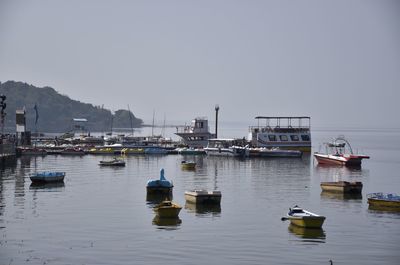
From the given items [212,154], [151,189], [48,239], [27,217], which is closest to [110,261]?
[48,239]

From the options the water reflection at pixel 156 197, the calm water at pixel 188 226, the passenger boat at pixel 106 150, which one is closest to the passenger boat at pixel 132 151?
the passenger boat at pixel 106 150

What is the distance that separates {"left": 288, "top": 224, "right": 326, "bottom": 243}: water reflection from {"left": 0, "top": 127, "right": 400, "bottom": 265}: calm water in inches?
3.0

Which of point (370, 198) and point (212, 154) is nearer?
point (370, 198)

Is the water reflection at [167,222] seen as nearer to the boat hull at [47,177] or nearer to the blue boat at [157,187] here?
the blue boat at [157,187]

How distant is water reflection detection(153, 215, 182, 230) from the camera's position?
46253mm

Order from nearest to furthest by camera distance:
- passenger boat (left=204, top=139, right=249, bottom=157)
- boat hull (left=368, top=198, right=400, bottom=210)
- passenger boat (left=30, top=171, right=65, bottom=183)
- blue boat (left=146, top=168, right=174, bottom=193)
Answer: boat hull (left=368, top=198, right=400, bottom=210) → blue boat (left=146, top=168, right=174, bottom=193) → passenger boat (left=30, top=171, right=65, bottom=183) → passenger boat (left=204, top=139, right=249, bottom=157)

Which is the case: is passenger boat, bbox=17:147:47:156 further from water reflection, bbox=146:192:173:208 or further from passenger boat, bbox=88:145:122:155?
water reflection, bbox=146:192:173:208

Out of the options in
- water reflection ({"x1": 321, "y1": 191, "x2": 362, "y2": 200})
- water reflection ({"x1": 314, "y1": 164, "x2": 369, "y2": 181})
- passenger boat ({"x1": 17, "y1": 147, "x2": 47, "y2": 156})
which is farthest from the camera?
passenger boat ({"x1": 17, "y1": 147, "x2": 47, "y2": 156})

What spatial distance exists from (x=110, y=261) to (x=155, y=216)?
13907 mm

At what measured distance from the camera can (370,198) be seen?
57.6 meters

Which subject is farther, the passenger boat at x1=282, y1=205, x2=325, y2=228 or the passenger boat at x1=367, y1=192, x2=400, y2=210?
the passenger boat at x1=367, y1=192, x2=400, y2=210

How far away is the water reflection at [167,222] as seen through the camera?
46253mm

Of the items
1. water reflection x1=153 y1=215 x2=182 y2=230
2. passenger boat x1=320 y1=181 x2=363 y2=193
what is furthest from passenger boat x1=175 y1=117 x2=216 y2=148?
water reflection x1=153 y1=215 x2=182 y2=230

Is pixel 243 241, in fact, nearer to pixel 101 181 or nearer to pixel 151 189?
pixel 151 189
